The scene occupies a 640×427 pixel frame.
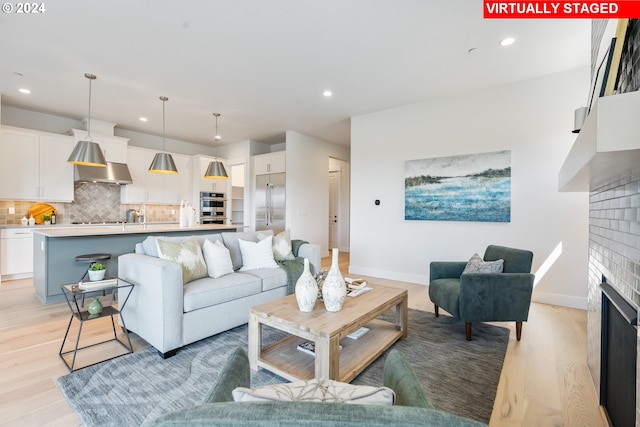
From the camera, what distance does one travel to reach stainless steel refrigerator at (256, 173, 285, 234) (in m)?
6.28

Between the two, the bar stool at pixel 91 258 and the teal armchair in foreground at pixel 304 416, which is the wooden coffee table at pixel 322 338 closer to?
the teal armchair in foreground at pixel 304 416

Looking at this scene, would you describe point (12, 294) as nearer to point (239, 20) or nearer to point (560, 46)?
point (239, 20)

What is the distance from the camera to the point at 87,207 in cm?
571

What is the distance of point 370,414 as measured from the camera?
0.49 metres

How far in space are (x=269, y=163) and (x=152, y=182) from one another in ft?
8.26

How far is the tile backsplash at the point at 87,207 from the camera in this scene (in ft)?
16.2

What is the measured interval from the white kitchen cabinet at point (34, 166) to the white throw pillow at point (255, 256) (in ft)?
12.8

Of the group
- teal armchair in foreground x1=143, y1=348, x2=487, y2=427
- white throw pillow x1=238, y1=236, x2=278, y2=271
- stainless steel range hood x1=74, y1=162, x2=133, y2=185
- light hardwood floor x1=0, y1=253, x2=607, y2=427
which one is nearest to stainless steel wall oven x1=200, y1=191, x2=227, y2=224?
stainless steel range hood x1=74, y1=162, x2=133, y2=185

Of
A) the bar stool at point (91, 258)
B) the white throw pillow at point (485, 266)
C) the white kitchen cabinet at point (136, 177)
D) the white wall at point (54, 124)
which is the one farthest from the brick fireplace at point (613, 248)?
the white wall at point (54, 124)

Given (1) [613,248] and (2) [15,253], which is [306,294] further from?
(2) [15,253]

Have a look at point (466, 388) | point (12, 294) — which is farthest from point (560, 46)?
point (12, 294)

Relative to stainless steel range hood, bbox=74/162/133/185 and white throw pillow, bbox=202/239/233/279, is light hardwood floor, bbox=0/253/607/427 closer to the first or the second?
white throw pillow, bbox=202/239/233/279

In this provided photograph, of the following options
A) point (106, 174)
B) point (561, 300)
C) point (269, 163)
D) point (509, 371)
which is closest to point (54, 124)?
point (106, 174)

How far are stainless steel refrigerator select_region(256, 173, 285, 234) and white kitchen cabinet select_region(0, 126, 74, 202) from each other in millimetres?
3365
